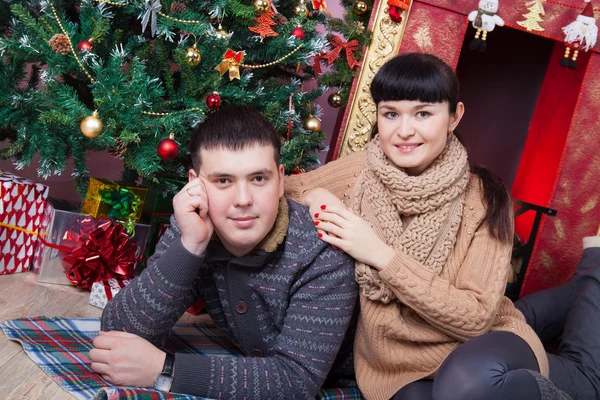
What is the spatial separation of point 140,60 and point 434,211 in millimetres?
1122

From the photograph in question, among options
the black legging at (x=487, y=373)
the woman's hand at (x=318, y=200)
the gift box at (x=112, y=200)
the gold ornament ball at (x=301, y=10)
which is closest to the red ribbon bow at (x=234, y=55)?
the gold ornament ball at (x=301, y=10)

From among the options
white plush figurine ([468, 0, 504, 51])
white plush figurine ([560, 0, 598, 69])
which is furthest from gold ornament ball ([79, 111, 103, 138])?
white plush figurine ([560, 0, 598, 69])

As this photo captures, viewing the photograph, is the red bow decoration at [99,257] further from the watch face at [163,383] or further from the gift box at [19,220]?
the watch face at [163,383]

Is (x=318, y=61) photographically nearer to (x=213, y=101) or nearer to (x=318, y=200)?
(x=213, y=101)

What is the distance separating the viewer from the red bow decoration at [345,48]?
7.70 feet

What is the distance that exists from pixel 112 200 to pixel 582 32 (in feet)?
6.11

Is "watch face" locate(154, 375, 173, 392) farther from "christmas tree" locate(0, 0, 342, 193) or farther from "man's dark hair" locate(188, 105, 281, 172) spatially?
"christmas tree" locate(0, 0, 342, 193)

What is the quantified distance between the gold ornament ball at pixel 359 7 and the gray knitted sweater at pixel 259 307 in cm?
111

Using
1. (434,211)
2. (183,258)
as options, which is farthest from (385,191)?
(183,258)

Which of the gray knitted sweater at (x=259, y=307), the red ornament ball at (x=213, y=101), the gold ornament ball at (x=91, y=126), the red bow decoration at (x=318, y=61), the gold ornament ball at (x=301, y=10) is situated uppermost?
the gold ornament ball at (x=301, y=10)

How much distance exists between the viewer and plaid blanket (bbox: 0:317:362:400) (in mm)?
1394

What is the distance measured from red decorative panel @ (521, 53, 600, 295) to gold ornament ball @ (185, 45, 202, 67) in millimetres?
1502

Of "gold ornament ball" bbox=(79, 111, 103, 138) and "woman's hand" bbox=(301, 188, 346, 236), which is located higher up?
"gold ornament ball" bbox=(79, 111, 103, 138)

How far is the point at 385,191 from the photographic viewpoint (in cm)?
172
